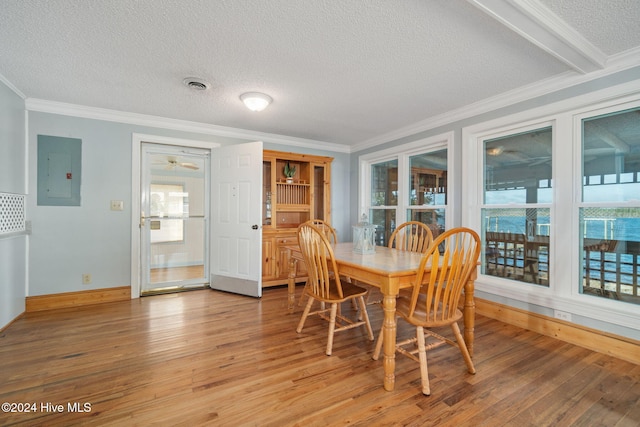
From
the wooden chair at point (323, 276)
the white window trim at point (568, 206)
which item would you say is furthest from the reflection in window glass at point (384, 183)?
the wooden chair at point (323, 276)

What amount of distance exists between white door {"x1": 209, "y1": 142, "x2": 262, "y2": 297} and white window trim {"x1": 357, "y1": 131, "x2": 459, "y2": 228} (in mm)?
1999

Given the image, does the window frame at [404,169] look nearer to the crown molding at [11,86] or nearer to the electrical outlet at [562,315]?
the electrical outlet at [562,315]

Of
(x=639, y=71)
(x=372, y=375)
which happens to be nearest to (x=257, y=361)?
(x=372, y=375)

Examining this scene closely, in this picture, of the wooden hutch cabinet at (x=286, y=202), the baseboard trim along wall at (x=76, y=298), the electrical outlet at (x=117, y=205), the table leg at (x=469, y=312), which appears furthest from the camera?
the wooden hutch cabinet at (x=286, y=202)

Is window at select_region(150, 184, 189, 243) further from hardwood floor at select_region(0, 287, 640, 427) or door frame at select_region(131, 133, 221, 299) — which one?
hardwood floor at select_region(0, 287, 640, 427)

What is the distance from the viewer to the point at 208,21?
181 centimetres

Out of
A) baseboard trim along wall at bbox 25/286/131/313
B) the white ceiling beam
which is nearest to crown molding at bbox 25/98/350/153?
baseboard trim along wall at bbox 25/286/131/313

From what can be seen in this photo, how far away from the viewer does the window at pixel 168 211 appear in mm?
3893

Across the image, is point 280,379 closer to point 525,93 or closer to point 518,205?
point 518,205

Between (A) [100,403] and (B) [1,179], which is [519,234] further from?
(B) [1,179]

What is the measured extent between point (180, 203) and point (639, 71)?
4.91m

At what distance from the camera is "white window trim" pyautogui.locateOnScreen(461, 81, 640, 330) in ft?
7.30

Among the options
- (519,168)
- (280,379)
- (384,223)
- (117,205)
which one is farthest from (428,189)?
(117,205)

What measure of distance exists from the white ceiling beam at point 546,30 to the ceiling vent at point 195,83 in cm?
221
